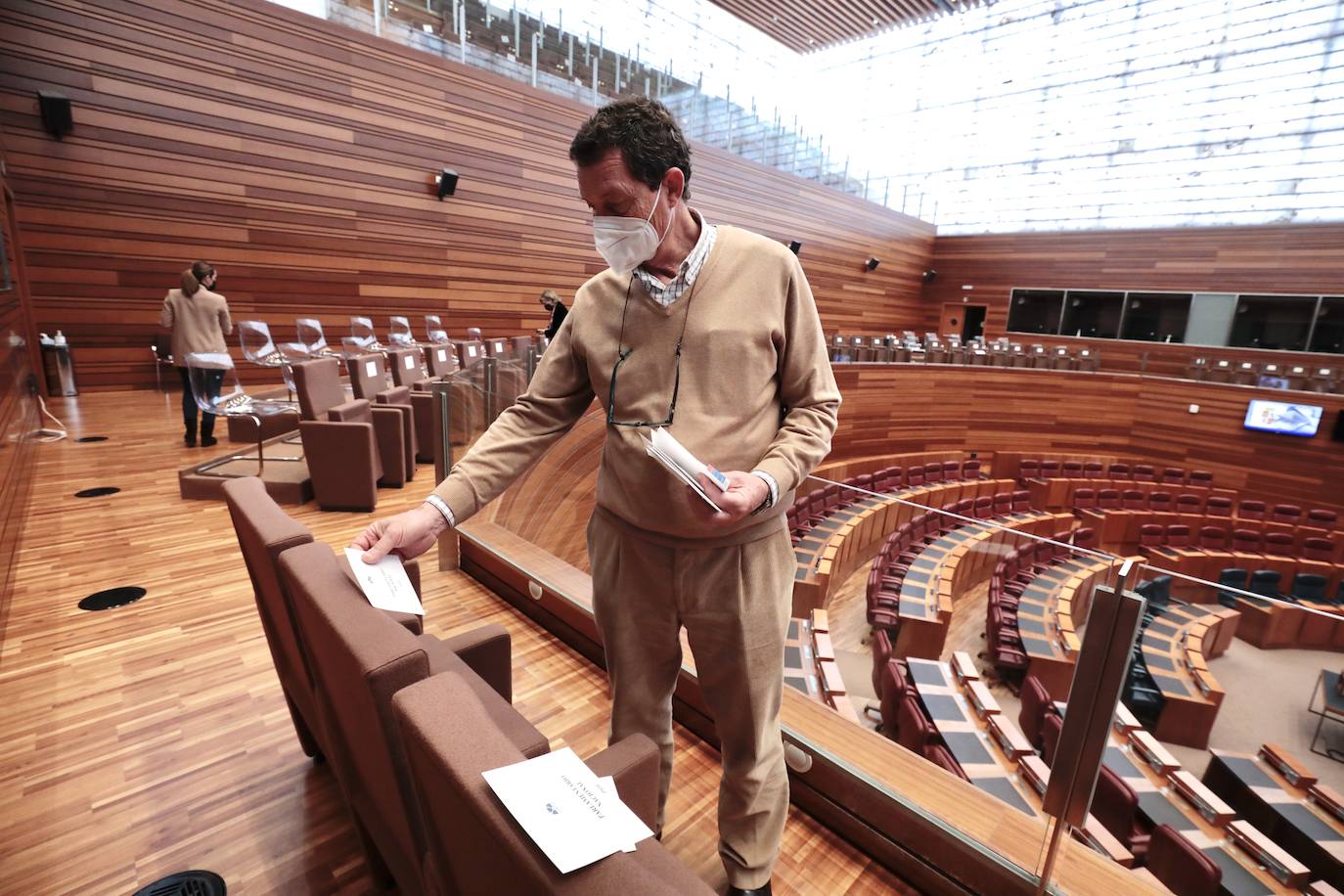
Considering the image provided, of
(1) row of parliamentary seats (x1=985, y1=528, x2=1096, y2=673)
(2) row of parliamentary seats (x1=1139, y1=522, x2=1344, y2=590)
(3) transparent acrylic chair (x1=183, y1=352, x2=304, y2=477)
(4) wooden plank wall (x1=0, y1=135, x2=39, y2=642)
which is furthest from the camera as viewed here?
(2) row of parliamentary seats (x1=1139, y1=522, x2=1344, y2=590)

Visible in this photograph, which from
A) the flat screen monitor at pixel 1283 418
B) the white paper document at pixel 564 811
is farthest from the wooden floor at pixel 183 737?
the flat screen monitor at pixel 1283 418

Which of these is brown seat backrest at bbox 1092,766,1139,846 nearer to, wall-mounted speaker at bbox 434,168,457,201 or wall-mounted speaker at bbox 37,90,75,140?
wall-mounted speaker at bbox 434,168,457,201

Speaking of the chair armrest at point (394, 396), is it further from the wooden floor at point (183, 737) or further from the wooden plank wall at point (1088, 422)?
the wooden plank wall at point (1088, 422)

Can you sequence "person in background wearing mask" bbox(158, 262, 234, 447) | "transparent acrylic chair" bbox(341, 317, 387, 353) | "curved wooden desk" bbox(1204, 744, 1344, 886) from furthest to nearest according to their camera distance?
"transparent acrylic chair" bbox(341, 317, 387, 353) → "person in background wearing mask" bbox(158, 262, 234, 447) → "curved wooden desk" bbox(1204, 744, 1344, 886)

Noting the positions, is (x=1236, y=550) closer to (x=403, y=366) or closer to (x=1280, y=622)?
(x=1280, y=622)

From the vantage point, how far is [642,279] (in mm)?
958

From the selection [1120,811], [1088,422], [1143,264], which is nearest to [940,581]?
[1120,811]

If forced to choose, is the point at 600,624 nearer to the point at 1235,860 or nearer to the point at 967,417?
the point at 1235,860

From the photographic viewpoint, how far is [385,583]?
883mm

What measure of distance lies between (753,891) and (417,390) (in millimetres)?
4160

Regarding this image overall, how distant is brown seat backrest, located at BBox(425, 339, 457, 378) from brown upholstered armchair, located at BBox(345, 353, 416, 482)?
56.1 inches

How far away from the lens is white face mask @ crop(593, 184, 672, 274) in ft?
3.05

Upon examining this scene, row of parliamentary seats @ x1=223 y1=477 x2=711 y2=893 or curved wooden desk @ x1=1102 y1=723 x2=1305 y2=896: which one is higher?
row of parliamentary seats @ x1=223 y1=477 x2=711 y2=893

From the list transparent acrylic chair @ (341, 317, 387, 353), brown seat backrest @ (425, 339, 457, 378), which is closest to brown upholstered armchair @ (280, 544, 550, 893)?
brown seat backrest @ (425, 339, 457, 378)
